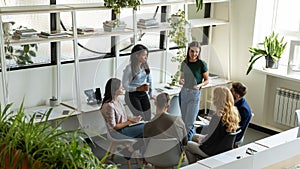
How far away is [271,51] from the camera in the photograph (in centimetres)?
627

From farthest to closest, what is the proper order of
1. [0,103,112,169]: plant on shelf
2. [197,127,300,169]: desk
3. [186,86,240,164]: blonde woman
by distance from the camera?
[186,86,240,164]: blonde woman → [197,127,300,169]: desk → [0,103,112,169]: plant on shelf

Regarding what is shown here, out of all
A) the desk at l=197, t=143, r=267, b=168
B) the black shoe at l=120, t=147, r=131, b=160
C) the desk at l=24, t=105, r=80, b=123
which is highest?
the desk at l=197, t=143, r=267, b=168

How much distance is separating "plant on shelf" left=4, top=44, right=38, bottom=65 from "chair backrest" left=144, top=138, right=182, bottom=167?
1.75 meters

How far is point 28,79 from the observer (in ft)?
17.3

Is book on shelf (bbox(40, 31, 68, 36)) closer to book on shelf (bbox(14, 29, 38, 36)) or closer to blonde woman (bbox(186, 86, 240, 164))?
book on shelf (bbox(14, 29, 38, 36))

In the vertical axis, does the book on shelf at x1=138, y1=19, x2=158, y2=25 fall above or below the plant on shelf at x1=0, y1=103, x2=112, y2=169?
above

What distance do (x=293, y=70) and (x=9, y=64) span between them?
11.4ft

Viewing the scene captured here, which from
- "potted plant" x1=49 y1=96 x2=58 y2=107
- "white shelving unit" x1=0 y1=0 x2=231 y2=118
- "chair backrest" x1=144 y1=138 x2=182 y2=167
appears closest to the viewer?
"chair backrest" x1=144 y1=138 x2=182 y2=167

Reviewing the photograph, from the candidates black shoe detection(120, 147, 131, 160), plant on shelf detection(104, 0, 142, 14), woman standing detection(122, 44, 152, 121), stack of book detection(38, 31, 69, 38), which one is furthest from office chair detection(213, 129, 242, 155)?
stack of book detection(38, 31, 69, 38)

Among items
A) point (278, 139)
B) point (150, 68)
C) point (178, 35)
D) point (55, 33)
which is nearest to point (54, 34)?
point (55, 33)

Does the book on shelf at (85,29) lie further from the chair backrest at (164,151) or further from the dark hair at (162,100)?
the chair backrest at (164,151)

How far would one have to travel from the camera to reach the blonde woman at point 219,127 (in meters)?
4.36

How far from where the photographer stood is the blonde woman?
172 inches

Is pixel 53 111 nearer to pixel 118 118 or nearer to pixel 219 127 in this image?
pixel 118 118
